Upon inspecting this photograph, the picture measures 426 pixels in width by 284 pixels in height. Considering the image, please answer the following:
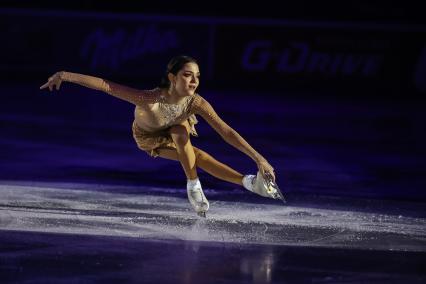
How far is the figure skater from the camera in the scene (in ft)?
17.4

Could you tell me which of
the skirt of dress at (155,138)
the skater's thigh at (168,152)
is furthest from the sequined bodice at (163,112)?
the skater's thigh at (168,152)

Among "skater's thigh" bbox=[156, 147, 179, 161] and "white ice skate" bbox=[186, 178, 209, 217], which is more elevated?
"skater's thigh" bbox=[156, 147, 179, 161]

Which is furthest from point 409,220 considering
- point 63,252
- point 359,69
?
point 359,69

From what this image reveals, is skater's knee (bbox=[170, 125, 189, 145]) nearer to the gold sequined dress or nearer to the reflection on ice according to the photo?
the gold sequined dress

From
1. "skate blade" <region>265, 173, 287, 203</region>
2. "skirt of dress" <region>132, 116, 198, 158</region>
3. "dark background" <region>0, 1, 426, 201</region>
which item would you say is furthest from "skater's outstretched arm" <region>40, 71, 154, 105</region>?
"dark background" <region>0, 1, 426, 201</region>

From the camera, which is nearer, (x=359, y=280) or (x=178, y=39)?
(x=359, y=280)

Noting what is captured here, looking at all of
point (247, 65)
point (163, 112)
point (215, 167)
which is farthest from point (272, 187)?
point (247, 65)

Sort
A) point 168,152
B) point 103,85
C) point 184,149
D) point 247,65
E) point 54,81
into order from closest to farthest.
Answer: point 54,81, point 103,85, point 184,149, point 168,152, point 247,65

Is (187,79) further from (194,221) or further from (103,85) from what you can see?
(194,221)

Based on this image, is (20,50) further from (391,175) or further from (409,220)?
(409,220)

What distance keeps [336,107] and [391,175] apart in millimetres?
5379

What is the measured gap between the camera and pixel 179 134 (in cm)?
552

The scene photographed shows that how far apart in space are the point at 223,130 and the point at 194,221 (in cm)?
58

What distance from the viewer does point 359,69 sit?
14812 mm
